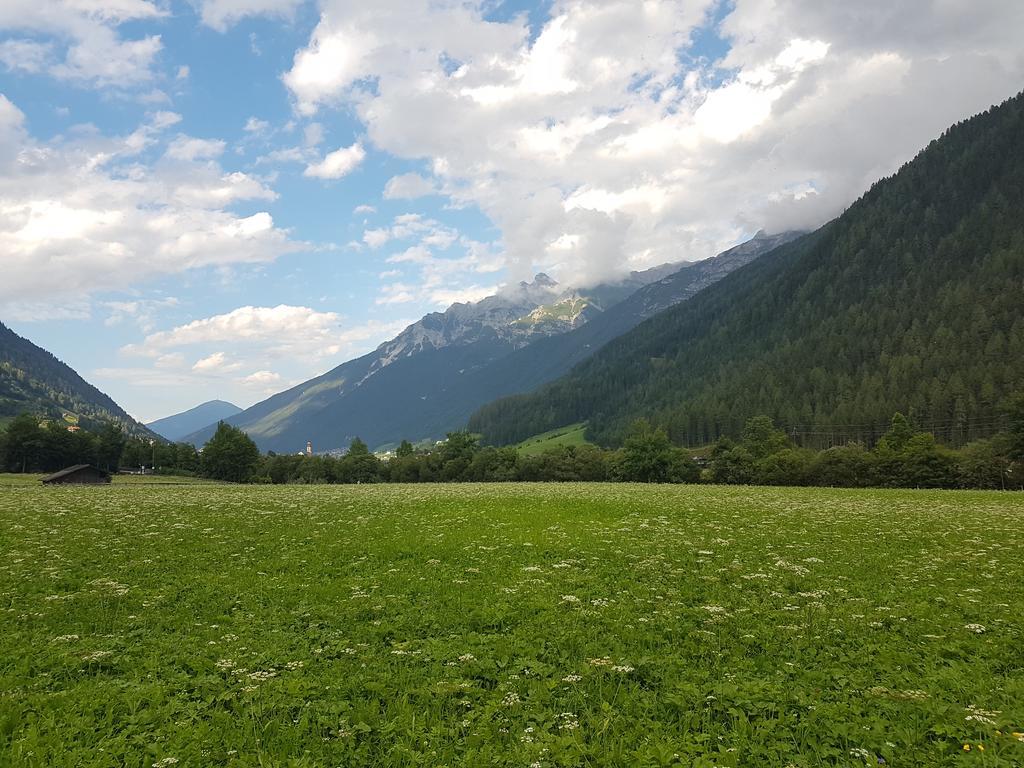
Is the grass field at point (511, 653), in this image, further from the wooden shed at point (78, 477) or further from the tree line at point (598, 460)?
the tree line at point (598, 460)

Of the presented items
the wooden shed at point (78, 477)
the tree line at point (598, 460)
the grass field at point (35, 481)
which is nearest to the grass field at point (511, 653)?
the grass field at point (35, 481)

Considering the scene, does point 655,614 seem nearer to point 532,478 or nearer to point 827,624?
point 827,624

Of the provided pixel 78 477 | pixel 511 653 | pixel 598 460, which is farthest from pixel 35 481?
pixel 598 460

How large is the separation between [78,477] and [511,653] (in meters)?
114

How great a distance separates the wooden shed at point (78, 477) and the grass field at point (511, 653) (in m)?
83.6

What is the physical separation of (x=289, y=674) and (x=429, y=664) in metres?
2.72

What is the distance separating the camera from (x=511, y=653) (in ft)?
37.4

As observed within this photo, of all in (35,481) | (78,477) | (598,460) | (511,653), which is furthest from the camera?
(598,460)

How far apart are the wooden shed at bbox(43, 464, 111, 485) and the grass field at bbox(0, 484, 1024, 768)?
274ft

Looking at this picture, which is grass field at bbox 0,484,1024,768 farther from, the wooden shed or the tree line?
the tree line

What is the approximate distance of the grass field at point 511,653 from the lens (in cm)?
796

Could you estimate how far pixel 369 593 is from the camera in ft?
51.3

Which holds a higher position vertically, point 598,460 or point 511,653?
point 511,653

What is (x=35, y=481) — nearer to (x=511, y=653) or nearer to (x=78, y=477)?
(x=78, y=477)
